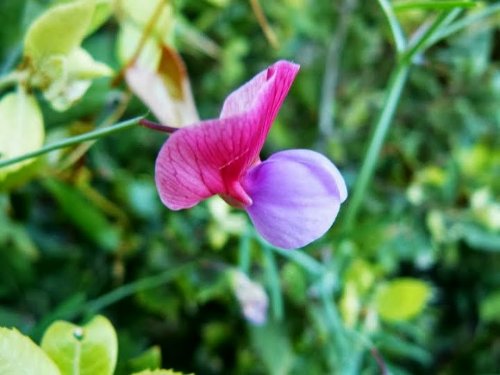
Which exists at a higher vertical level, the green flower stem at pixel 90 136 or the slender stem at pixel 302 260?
the green flower stem at pixel 90 136

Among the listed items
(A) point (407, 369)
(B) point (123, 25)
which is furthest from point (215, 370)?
(B) point (123, 25)

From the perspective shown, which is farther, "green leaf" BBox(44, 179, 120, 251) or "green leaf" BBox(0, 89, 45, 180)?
"green leaf" BBox(44, 179, 120, 251)

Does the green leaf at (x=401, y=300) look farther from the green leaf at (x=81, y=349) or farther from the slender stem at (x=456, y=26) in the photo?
the green leaf at (x=81, y=349)

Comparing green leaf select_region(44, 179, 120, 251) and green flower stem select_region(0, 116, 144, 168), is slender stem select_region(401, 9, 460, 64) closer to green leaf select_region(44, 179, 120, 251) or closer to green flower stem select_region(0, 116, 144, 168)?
green flower stem select_region(0, 116, 144, 168)

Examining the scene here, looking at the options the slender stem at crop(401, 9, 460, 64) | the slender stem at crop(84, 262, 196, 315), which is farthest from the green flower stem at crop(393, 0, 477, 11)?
the slender stem at crop(84, 262, 196, 315)

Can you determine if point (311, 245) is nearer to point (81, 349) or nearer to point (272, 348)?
point (272, 348)

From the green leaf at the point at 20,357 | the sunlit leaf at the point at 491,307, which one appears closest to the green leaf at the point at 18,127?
the green leaf at the point at 20,357

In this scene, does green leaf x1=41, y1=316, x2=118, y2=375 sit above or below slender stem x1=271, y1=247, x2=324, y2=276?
above

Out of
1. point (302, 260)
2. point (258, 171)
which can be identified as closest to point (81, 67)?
point (258, 171)
